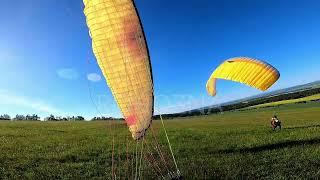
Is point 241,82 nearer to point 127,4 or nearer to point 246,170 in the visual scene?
point 246,170

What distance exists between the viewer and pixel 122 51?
1160 cm

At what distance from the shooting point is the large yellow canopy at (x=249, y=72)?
17.1m

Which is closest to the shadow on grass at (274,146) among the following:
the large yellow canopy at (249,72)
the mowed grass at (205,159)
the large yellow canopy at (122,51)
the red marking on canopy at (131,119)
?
the mowed grass at (205,159)

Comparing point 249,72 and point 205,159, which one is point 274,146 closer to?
point 205,159

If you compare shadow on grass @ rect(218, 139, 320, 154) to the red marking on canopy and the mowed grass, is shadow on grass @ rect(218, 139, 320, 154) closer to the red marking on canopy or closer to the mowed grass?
the mowed grass

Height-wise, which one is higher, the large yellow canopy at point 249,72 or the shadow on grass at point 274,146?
the large yellow canopy at point 249,72

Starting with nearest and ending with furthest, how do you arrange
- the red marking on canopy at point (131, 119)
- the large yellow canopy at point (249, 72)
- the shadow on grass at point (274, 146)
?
the red marking on canopy at point (131, 119) < the large yellow canopy at point (249, 72) < the shadow on grass at point (274, 146)

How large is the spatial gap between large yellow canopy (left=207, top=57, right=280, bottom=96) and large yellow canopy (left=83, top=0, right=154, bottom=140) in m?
5.73

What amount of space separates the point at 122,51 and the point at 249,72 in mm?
6699

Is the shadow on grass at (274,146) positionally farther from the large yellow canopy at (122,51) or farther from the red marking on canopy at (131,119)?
the large yellow canopy at (122,51)

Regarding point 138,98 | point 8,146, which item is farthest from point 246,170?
point 8,146

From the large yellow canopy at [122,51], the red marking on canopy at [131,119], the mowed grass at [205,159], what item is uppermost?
the large yellow canopy at [122,51]

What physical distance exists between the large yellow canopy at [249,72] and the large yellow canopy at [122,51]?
5.73 meters

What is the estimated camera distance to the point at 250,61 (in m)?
17.1
